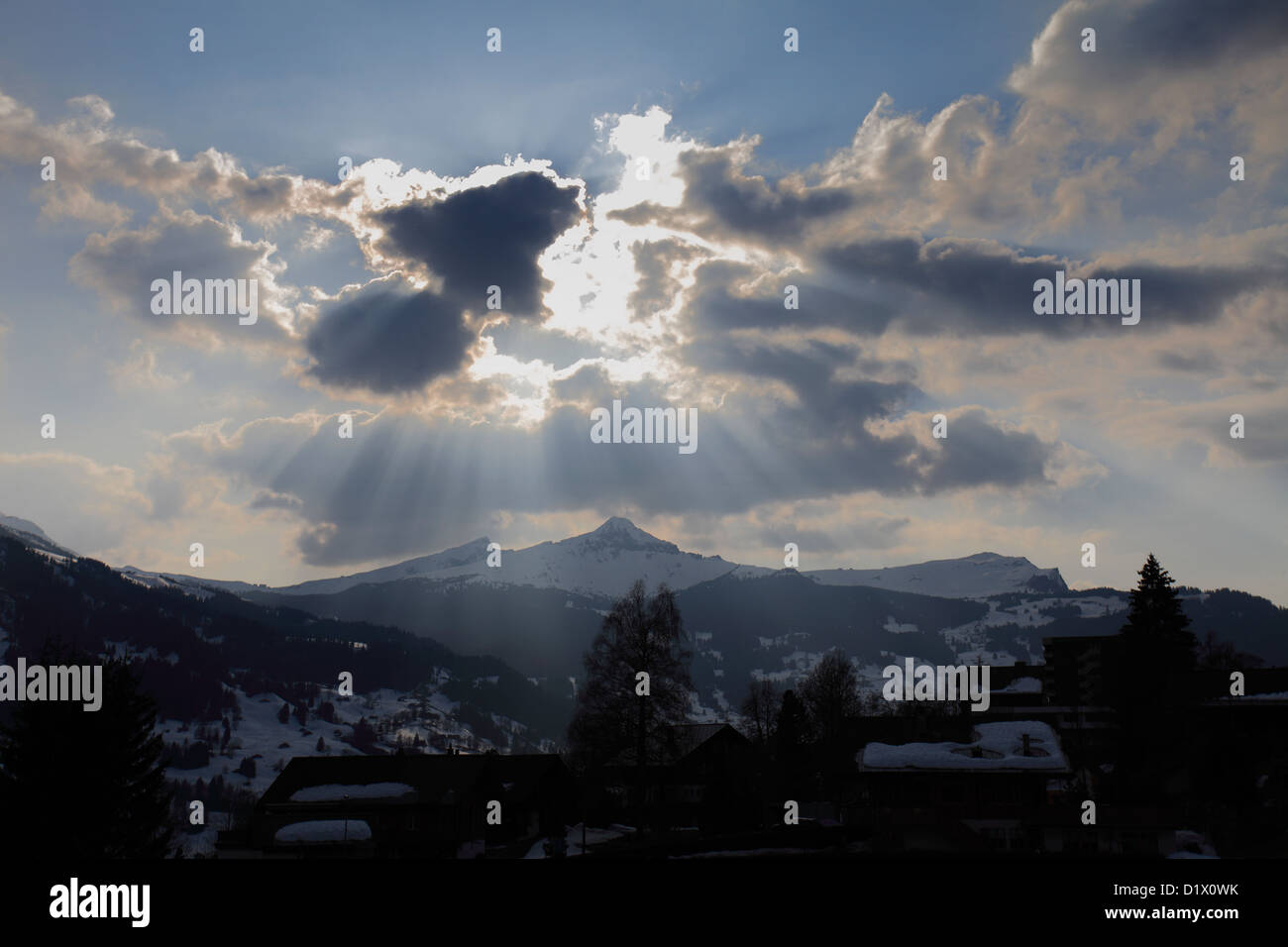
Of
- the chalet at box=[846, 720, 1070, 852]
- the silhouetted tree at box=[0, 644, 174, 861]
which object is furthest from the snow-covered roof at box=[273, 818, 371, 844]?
the chalet at box=[846, 720, 1070, 852]

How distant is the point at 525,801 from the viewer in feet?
291

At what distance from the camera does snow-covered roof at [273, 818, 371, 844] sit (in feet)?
216

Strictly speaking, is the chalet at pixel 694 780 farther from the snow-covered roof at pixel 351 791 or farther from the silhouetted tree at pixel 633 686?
the snow-covered roof at pixel 351 791

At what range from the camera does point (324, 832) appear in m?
67.3

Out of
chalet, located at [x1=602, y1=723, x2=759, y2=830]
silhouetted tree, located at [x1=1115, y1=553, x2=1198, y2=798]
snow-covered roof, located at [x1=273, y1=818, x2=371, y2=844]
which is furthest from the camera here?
silhouetted tree, located at [x1=1115, y1=553, x2=1198, y2=798]

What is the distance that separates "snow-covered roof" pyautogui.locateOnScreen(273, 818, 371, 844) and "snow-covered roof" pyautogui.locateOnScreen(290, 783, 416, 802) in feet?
29.7

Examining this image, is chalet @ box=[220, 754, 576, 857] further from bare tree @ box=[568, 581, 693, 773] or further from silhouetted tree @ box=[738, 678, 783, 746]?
silhouetted tree @ box=[738, 678, 783, 746]

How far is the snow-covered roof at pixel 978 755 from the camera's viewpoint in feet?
186

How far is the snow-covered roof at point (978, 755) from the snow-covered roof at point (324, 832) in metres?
33.8

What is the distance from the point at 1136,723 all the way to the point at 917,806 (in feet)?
98.8
